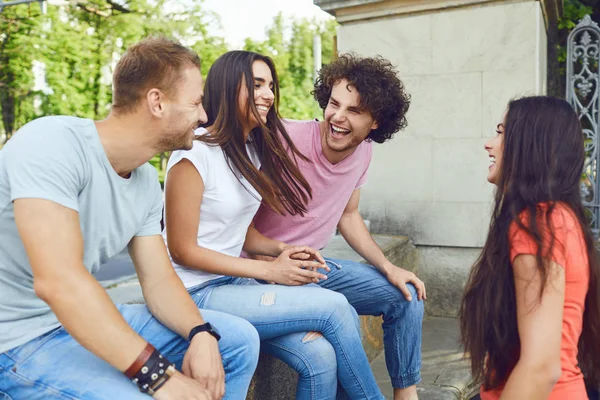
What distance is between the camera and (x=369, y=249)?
3.35 meters

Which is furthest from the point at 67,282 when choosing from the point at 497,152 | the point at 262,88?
the point at 262,88

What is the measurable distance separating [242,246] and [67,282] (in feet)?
4.06

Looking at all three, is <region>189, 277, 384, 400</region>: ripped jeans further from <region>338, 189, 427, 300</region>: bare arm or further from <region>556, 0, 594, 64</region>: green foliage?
<region>556, 0, 594, 64</region>: green foliage

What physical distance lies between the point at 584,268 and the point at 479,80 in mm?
3452

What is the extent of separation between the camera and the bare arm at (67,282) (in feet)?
5.77

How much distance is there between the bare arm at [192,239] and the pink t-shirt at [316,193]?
0.60 metres

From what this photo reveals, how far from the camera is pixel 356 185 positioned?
11.5 feet

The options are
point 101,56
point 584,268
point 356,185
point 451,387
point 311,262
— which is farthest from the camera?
point 101,56

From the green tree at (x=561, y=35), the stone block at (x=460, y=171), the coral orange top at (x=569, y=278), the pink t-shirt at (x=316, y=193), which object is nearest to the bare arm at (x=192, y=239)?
the pink t-shirt at (x=316, y=193)

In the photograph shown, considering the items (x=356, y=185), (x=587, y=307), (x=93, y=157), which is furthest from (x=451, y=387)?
(x=93, y=157)

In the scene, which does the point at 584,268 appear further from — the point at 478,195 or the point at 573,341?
the point at 478,195

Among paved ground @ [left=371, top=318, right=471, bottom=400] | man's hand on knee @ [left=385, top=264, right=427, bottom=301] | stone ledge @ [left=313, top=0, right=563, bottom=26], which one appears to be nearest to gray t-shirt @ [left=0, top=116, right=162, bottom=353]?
man's hand on knee @ [left=385, top=264, right=427, bottom=301]

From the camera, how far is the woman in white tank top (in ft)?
8.00

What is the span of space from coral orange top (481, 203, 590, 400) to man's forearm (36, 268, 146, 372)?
1086mm
